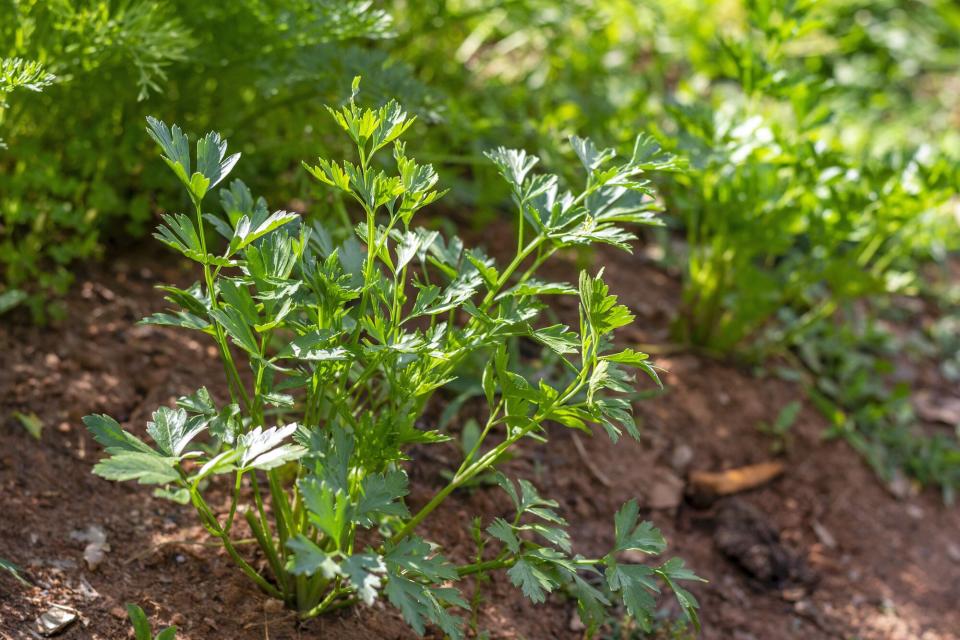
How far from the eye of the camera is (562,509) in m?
2.11

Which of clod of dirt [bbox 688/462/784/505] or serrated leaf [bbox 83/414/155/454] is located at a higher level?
serrated leaf [bbox 83/414/155/454]

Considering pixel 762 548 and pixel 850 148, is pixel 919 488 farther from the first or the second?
pixel 850 148

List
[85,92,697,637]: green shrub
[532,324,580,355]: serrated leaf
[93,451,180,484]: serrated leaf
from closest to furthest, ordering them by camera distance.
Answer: [93,451,180,484]: serrated leaf, [85,92,697,637]: green shrub, [532,324,580,355]: serrated leaf

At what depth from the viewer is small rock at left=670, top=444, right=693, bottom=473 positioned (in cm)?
235

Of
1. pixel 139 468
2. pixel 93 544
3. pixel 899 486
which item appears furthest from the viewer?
pixel 899 486

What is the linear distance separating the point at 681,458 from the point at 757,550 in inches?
11.4

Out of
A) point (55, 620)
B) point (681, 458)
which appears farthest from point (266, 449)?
point (681, 458)

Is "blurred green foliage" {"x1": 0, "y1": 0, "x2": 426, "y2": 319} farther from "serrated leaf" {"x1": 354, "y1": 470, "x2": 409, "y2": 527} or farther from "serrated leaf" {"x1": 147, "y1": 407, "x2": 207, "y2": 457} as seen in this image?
"serrated leaf" {"x1": 354, "y1": 470, "x2": 409, "y2": 527}

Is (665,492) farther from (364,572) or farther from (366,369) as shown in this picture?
(364,572)

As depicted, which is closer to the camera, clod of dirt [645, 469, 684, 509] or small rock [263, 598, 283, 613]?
small rock [263, 598, 283, 613]

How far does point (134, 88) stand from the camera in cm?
207

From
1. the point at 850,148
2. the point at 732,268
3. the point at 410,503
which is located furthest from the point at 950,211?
the point at 410,503

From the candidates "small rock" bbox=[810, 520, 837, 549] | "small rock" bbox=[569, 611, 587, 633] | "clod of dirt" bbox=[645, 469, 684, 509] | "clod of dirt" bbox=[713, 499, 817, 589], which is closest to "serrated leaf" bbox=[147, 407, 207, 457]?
"small rock" bbox=[569, 611, 587, 633]

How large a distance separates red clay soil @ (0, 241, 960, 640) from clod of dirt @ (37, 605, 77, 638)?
0.04ft
